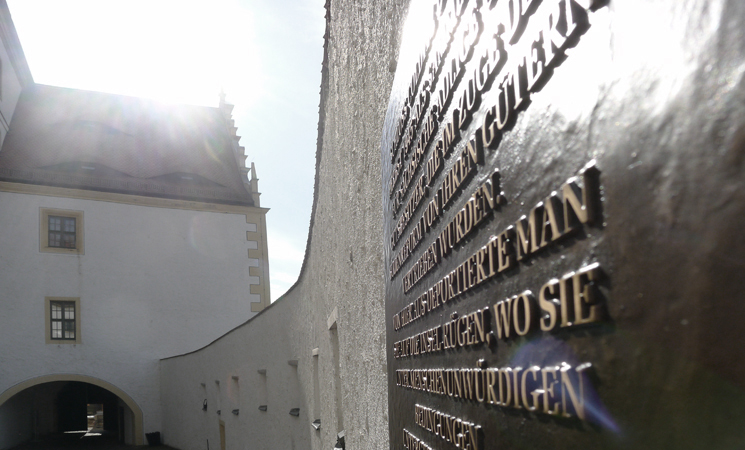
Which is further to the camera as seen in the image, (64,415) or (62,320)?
(64,415)

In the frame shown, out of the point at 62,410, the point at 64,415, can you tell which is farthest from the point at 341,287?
the point at 64,415

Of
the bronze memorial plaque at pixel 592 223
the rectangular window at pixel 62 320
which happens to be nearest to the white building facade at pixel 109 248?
the rectangular window at pixel 62 320

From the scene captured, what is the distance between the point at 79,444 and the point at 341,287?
19.3 meters

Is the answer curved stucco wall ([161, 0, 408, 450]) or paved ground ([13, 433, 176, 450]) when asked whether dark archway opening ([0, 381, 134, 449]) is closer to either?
paved ground ([13, 433, 176, 450])

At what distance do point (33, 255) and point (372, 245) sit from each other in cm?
1731

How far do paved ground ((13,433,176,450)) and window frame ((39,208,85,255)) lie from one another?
19.8 feet

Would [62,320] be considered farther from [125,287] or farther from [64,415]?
[64,415]

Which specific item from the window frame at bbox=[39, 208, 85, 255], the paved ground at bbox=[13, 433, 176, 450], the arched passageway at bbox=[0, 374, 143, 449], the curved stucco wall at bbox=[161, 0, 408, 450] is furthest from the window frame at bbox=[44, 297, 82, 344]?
the curved stucco wall at bbox=[161, 0, 408, 450]

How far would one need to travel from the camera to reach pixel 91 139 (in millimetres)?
20812

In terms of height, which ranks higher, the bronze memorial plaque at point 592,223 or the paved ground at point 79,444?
the bronze memorial plaque at point 592,223

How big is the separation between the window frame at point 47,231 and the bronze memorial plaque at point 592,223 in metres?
18.8

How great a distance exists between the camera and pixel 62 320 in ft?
58.0

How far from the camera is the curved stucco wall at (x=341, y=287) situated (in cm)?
291

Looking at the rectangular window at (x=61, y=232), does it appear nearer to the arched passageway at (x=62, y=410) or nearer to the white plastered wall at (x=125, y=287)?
the white plastered wall at (x=125, y=287)
